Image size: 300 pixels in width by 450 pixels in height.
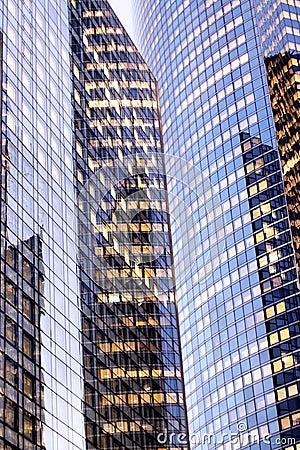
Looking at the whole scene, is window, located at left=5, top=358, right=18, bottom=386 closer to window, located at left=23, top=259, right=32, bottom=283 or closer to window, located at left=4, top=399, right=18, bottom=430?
window, located at left=4, top=399, right=18, bottom=430

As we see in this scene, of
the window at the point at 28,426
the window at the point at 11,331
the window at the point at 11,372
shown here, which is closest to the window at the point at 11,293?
the window at the point at 11,331

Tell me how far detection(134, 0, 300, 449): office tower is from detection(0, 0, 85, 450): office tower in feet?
200

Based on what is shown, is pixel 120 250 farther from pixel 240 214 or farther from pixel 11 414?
pixel 240 214

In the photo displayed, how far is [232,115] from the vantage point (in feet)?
544

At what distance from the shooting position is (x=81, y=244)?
85125 mm

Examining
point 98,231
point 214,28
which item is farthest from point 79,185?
point 214,28

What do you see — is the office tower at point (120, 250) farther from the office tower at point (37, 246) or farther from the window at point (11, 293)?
the window at point (11, 293)

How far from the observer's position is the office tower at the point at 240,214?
139250 millimetres

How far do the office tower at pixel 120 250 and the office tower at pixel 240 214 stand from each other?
1555 inches

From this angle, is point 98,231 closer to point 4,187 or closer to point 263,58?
point 4,187

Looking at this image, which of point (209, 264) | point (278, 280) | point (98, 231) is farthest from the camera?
point (209, 264)

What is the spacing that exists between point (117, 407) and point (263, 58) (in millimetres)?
96837

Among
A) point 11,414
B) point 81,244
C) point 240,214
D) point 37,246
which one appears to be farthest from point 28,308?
point 240,214

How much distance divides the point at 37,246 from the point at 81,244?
36.9ft
